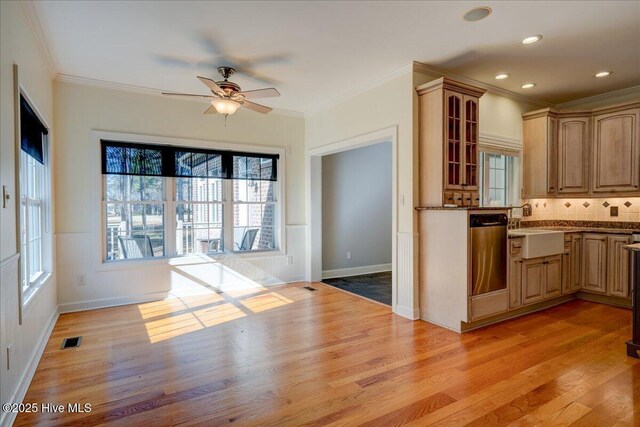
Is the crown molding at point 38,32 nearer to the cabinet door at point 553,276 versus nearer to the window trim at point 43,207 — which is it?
the window trim at point 43,207

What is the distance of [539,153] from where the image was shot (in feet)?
16.7

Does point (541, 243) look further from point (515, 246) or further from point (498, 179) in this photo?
point (498, 179)

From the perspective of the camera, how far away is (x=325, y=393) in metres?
2.46

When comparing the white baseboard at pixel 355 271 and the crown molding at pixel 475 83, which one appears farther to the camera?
the white baseboard at pixel 355 271

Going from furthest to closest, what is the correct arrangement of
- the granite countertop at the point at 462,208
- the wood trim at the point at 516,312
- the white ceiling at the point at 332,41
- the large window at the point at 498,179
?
the large window at the point at 498,179 → the wood trim at the point at 516,312 → the granite countertop at the point at 462,208 → the white ceiling at the point at 332,41

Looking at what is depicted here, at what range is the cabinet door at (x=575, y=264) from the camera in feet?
15.5

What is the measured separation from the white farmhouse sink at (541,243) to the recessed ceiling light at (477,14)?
2.25m

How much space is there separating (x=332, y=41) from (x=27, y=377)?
371cm

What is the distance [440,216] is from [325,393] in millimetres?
2219

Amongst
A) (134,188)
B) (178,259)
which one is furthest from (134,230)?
(178,259)

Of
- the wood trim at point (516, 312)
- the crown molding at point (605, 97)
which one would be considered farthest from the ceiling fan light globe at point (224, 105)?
the crown molding at point (605, 97)

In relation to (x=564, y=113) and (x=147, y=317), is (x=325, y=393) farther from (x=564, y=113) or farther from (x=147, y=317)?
(x=564, y=113)

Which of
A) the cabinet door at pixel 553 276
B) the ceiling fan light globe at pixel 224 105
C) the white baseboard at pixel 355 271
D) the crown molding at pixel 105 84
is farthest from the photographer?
the white baseboard at pixel 355 271

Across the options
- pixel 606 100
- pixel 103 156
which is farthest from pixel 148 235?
pixel 606 100
